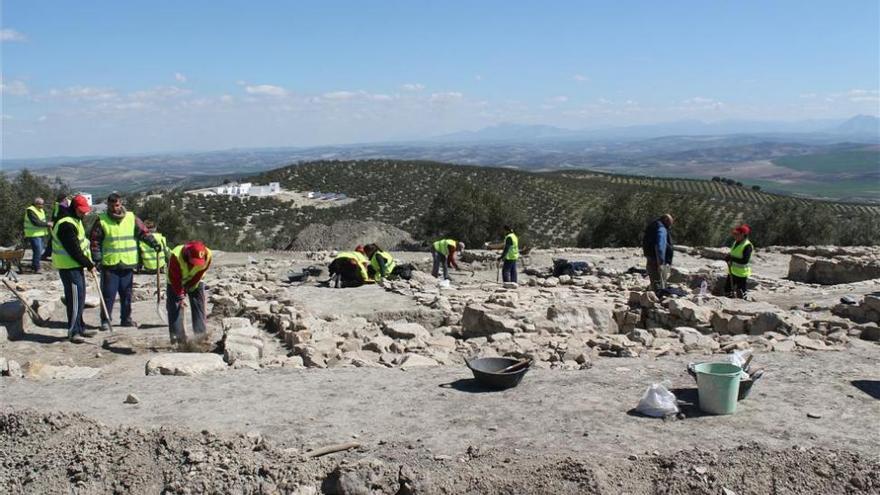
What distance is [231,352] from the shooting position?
692 cm

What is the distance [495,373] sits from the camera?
5473 millimetres

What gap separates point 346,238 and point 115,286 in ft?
54.6

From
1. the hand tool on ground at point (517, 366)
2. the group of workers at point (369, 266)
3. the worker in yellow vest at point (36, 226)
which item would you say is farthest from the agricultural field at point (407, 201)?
the hand tool on ground at point (517, 366)

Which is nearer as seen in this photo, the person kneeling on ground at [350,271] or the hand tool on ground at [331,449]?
the hand tool on ground at [331,449]

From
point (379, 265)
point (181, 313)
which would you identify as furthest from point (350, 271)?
point (181, 313)

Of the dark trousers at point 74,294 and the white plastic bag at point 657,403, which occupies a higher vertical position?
the dark trousers at point 74,294

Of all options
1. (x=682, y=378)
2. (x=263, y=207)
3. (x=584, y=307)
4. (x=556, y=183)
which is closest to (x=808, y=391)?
(x=682, y=378)

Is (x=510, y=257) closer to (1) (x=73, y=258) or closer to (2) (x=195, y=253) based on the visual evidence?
(2) (x=195, y=253)

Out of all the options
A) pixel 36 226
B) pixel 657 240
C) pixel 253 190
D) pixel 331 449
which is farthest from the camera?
pixel 253 190

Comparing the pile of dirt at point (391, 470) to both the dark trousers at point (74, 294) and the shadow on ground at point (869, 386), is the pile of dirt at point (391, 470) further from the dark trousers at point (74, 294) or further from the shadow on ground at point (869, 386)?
the dark trousers at point (74, 294)

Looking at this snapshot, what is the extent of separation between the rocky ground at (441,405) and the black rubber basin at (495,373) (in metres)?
0.13

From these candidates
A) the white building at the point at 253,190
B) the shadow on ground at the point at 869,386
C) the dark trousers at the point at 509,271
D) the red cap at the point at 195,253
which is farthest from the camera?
the white building at the point at 253,190

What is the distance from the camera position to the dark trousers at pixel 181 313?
7.54m

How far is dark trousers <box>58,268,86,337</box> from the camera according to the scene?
757cm
